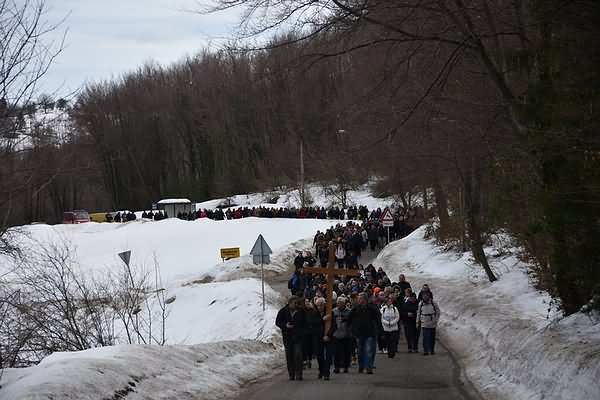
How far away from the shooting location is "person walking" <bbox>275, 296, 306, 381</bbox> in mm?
15078

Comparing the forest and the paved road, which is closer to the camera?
the forest

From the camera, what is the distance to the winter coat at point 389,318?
707 inches

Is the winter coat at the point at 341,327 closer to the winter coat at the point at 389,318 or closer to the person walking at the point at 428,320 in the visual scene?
the winter coat at the point at 389,318

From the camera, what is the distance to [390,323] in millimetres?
18016

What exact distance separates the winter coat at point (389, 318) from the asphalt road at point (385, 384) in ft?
2.43

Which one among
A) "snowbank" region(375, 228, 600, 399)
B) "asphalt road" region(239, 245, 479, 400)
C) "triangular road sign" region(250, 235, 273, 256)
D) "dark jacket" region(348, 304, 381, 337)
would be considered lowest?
"asphalt road" region(239, 245, 479, 400)

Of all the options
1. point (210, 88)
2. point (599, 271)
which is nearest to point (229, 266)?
point (599, 271)

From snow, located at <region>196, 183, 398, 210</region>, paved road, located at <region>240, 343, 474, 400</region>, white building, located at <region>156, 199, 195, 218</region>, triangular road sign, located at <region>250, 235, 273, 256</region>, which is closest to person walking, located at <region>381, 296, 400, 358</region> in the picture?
paved road, located at <region>240, 343, 474, 400</region>

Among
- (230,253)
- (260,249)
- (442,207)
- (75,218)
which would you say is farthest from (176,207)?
(260,249)

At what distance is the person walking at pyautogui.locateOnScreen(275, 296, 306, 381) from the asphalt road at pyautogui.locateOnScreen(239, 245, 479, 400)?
0.98 ft

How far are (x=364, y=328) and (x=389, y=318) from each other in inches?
87.2

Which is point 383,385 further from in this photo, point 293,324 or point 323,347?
point 293,324

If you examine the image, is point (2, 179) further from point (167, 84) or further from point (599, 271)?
point (167, 84)

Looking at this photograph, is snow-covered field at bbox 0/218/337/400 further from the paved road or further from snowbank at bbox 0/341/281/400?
the paved road
